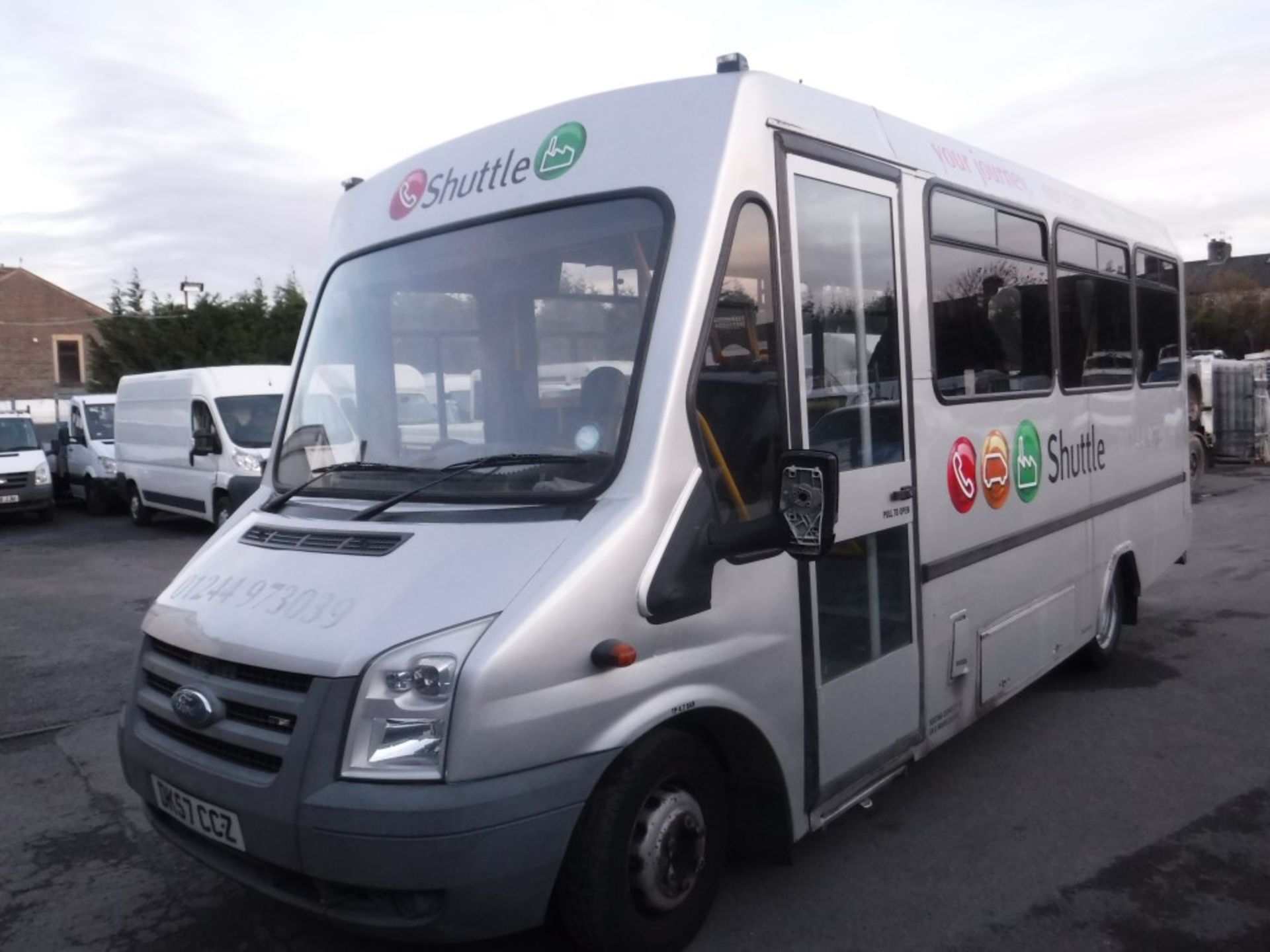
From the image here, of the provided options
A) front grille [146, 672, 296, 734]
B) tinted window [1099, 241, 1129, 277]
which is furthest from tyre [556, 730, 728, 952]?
tinted window [1099, 241, 1129, 277]

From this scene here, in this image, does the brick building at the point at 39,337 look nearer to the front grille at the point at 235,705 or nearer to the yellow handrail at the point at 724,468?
the front grille at the point at 235,705

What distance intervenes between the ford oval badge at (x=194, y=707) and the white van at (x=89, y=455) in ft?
60.3

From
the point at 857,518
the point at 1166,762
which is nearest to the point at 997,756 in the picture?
the point at 1166,762

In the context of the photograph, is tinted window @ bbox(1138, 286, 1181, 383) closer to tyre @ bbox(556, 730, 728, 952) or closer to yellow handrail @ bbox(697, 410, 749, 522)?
yellow handrail @ bbox(697, 410, 749, 522)

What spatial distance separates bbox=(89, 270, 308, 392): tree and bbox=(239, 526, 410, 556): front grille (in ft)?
94.6

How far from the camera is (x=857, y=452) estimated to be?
4336 millimetres

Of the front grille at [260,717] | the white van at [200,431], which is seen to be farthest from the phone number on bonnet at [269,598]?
the white van at [200,431]

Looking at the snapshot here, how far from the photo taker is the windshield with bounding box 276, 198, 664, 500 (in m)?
3.62

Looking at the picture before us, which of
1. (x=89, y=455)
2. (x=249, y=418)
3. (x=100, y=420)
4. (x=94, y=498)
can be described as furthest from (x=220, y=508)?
(x=100, y=420)

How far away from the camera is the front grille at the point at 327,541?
349 centimetres

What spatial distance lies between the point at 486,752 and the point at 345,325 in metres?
2.21

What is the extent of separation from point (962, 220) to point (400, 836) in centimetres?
380

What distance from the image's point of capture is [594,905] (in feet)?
10.6

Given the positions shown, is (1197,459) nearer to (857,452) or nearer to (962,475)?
(962,475)
